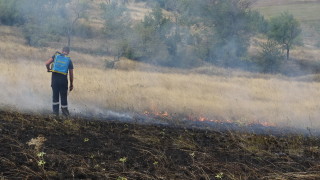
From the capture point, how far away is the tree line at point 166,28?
16219mm

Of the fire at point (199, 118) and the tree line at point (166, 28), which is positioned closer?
the fire at point (199, 118)

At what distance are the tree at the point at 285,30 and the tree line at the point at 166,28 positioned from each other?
5105 mm

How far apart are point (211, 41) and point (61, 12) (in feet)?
23.7

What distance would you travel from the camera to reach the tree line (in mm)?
16219

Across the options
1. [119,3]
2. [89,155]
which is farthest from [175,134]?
[119,3]

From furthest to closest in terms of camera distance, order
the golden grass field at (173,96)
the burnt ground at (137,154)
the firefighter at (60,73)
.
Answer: the golden grass field at (173,96), the firefighter at (60,73), the burnt ground at (137,154)

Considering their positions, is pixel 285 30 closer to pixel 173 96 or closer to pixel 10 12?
pixel 10 12

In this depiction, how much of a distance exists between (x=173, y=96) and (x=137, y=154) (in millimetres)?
7236

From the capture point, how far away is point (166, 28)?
1998 cm

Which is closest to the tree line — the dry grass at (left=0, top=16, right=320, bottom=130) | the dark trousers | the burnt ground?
the dry grass at (left=0, top=16, right=320, bottom=130)

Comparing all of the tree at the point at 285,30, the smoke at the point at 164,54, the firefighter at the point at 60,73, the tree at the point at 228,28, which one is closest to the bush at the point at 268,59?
the smoke at the point at 164,54

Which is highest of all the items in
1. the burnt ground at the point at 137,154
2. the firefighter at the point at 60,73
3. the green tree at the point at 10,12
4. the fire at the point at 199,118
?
the green tree at the point at 10,12

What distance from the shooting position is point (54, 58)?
903cm

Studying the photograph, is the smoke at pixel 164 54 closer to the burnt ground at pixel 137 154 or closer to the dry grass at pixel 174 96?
the dry grass at pixel 174 96
